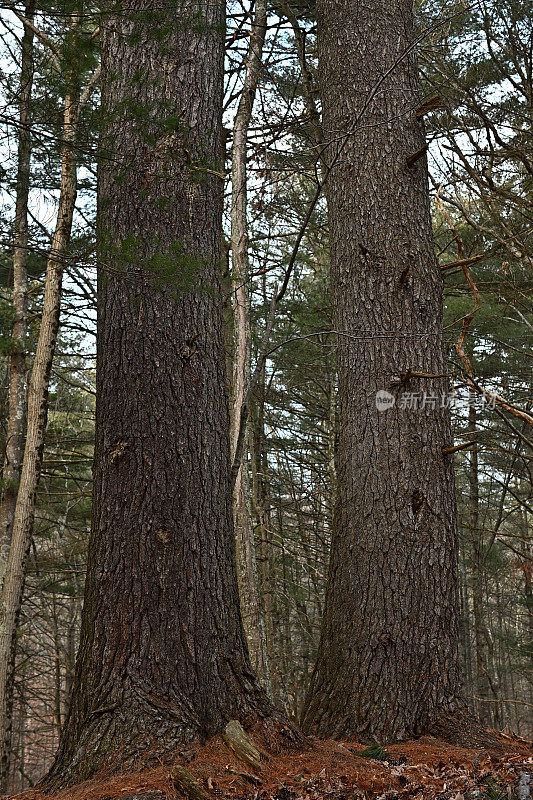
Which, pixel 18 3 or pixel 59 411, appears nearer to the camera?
pixel 18 3

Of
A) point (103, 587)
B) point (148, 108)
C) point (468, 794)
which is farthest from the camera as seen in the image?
point (148, 108)

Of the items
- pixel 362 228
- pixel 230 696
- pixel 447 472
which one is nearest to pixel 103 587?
pixel 230 696

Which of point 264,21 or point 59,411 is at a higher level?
point 264,21

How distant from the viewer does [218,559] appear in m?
2.94

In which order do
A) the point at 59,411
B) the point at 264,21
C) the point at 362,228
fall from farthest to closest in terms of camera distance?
the point at 59,411 < the point at 264,21 < the point at 362,228

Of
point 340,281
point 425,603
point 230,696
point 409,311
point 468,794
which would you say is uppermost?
point 340,281

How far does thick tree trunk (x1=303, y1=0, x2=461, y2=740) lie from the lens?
338cm

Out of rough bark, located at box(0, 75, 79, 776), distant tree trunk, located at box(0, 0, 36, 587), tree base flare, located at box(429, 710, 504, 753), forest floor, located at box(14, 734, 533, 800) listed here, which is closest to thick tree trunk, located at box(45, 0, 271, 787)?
forest floor, located at box(14, 734, 533, 800)

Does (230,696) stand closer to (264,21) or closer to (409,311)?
(409,311)

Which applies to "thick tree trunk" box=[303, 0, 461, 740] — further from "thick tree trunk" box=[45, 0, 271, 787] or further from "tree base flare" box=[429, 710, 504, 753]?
"thick tree trunk" box=[45, 0, 271, 787]

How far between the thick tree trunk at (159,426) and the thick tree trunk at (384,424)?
76cm

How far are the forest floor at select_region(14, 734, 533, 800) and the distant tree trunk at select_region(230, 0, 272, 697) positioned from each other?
1965mm

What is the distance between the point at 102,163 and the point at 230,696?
8.72 ft

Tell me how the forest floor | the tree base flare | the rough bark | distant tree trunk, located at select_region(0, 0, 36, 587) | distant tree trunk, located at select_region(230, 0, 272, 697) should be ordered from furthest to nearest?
1. distant tree trunk, located at select_region(0, 0, 36, 587)
2. the rough bark
3. distant tree trunk, located at select_region(230, 0, 272, 697)
4. the tree base flare
5. the forest floor
